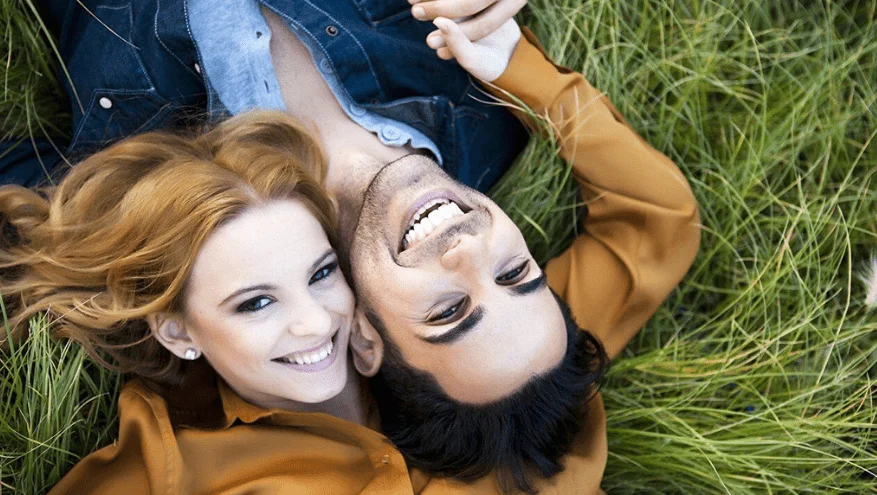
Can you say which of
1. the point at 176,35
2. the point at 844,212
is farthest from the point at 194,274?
the point at 844,212

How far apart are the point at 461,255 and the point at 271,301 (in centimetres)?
58

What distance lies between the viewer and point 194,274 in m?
2.37

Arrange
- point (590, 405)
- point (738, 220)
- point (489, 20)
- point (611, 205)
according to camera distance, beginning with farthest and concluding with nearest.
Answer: point (738, 220) → point (611, 205) → point (590, 405) → point (489, 20)

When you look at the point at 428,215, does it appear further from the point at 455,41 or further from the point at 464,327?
the point at 455,41

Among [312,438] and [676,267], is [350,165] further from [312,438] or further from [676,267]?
[676,267]

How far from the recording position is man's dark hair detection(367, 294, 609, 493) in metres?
2.47

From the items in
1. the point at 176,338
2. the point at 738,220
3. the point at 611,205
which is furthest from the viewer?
the point at 738,220

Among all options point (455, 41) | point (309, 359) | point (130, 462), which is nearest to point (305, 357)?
point (309, 359)

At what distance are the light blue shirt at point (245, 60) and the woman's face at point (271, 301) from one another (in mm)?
476

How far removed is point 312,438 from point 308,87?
1186mm

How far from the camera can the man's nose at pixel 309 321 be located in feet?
7.72

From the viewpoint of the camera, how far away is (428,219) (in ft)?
7.94

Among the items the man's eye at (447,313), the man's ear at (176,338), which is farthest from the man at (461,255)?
the man's ear at (176,338)

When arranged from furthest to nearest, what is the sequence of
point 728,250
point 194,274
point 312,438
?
point 728,250 → point 312,438 → point 194,274
